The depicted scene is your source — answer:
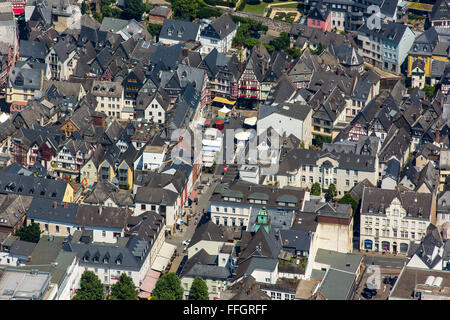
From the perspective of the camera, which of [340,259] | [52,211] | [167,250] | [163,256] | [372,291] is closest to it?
[372,291]

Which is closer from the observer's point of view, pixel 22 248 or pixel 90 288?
pixel 90 288

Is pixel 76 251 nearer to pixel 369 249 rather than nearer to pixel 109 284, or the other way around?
pixel 109 284

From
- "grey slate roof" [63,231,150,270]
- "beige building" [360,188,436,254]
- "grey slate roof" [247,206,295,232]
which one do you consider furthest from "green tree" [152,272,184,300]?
"beige building" [360,188,436,254]

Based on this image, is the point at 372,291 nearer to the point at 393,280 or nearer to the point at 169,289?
the point at 393,280

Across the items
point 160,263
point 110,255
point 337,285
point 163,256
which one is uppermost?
point 337,285

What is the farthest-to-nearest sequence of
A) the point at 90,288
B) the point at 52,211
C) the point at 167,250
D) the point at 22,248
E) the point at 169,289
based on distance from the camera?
1. the point at 52,211
2. the point at 167,250
3. the point at 22,248
4. the point at 90,288
5. the point at 169,289

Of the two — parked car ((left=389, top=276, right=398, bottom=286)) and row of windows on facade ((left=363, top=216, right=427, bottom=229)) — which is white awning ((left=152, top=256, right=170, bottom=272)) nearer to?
row of windows on facade ((left=363, top=216, right=427, bottom=229))

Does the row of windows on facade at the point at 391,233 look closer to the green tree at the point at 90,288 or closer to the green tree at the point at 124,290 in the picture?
the green tree at the point at 124,290

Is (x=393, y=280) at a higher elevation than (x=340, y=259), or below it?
below

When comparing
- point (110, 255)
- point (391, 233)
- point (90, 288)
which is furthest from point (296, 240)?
point (90, 288)
